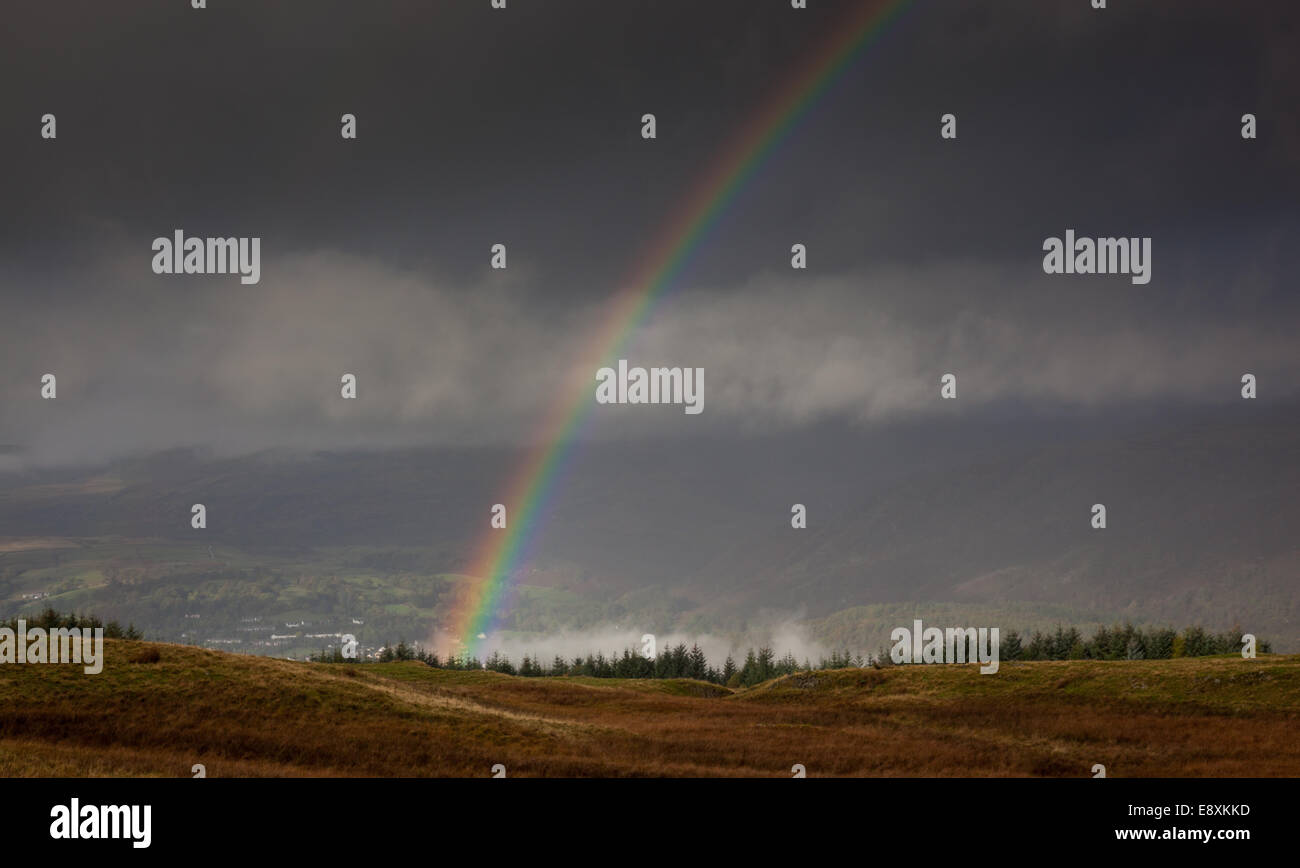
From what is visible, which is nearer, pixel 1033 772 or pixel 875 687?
pixel 1033 772

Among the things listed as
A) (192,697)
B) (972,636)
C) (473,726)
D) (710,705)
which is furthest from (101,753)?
(972,636)

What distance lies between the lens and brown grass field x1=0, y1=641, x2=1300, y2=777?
45250 millimetres

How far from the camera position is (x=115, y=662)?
64.1 metres

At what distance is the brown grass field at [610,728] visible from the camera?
45250 mm

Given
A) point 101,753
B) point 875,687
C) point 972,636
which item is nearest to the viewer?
point 101,753

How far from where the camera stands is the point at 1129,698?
77500 mm

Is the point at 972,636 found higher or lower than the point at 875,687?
higher

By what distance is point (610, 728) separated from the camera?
64.1 meters
